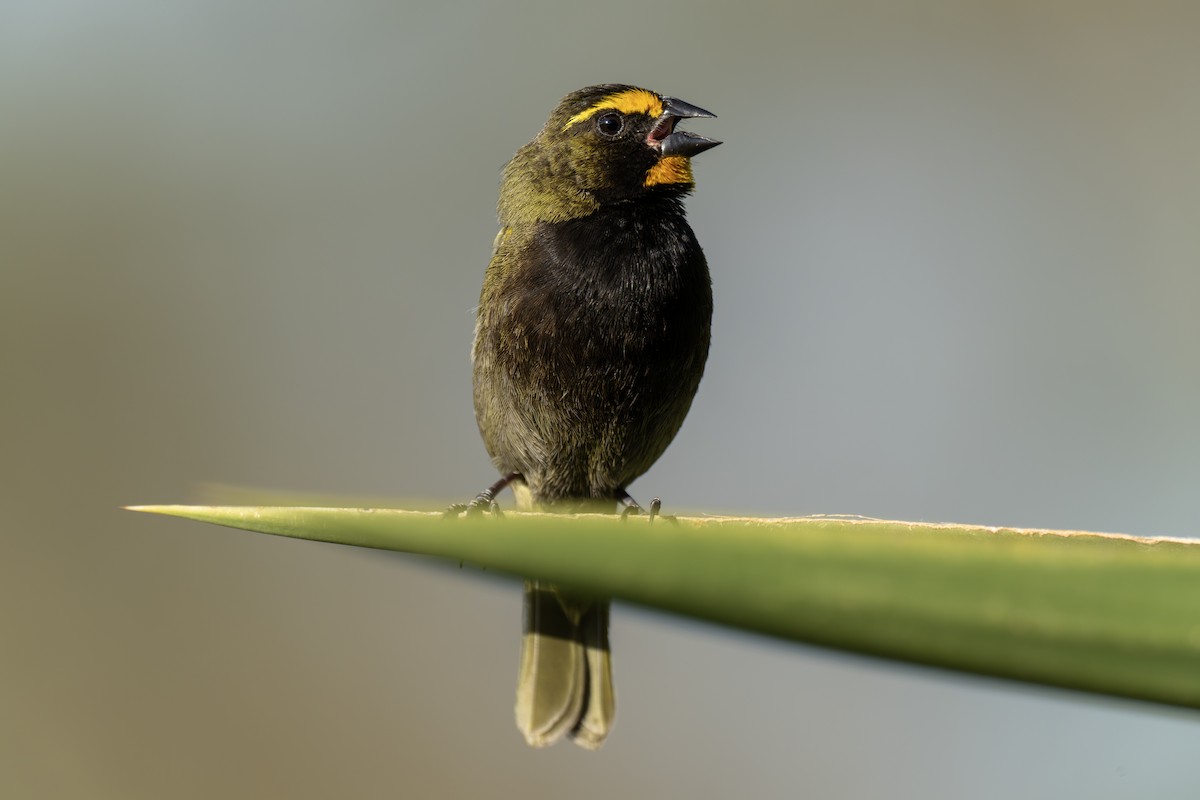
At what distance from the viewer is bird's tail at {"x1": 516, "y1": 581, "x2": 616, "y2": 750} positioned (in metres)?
3.80

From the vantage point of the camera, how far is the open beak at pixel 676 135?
3.67 meters

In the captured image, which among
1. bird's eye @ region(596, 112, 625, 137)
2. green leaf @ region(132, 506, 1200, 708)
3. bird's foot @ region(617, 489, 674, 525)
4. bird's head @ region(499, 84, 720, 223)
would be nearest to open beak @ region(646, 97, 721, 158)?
bird's head @ region(499, 84, 720, 223)

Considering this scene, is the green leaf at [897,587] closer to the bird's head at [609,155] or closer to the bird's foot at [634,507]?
the bird's foot at [634,507]

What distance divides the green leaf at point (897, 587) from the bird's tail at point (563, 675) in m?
3.03

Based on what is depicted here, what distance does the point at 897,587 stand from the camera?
76 cm

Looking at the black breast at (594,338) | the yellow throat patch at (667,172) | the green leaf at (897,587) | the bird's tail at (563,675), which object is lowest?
the bird's tail at (563,675)

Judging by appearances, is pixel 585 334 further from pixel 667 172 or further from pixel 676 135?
pixel 676 135

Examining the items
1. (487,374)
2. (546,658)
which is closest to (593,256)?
(487,374)

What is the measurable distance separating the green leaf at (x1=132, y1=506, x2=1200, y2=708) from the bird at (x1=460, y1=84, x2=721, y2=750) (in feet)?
7.74

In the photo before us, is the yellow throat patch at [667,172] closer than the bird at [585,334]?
No

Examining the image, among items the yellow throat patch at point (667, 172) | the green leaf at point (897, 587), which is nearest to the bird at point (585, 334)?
the yellow throat patch at point (667, 172)

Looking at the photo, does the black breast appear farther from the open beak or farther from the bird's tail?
the bird's tail

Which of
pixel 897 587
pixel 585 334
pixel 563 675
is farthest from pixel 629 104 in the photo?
pixel 897 587

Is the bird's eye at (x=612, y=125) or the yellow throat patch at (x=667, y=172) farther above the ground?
the bird's eye at (x=612, y=125)
